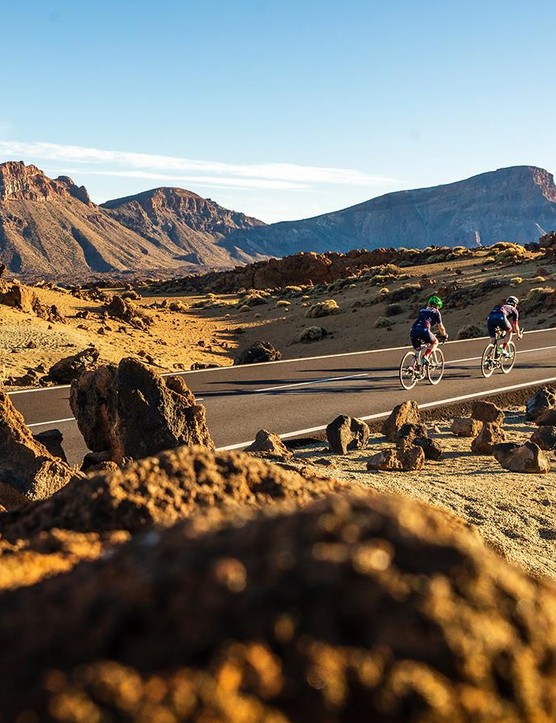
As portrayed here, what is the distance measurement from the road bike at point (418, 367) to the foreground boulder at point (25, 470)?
10.2 meters

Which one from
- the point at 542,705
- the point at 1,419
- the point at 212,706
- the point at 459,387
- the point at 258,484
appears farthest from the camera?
the point at 459,387

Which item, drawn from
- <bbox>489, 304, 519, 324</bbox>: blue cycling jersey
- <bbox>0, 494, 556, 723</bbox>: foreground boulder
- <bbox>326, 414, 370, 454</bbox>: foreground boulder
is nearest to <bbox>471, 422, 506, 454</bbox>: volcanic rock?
<bbox>326, 414, 370, 454</bbox>: foreground boulder

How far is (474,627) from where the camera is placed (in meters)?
1.16

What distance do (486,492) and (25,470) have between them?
4.86 metres

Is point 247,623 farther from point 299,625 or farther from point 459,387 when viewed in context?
point 459,387

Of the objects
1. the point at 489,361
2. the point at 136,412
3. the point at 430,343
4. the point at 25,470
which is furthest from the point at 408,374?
the point at 25,470

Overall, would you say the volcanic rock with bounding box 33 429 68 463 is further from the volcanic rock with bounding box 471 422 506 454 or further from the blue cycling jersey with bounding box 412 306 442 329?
the blue cycling jersey with bounding box 412 306 442 329

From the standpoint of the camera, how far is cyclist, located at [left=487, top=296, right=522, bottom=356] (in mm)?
16188

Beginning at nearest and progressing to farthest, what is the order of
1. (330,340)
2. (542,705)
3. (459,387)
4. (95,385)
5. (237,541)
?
(542,705), (237,541), (95,385), (459,387), (330,340)

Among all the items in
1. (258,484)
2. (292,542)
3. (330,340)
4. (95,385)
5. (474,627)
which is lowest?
(330,340)

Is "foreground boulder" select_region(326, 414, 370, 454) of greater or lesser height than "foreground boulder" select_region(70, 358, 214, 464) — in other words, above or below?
below

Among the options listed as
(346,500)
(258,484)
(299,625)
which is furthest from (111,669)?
(258,484)

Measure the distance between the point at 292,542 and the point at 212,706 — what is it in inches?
11.8

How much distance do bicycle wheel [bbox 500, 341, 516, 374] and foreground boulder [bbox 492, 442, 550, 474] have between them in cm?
783
